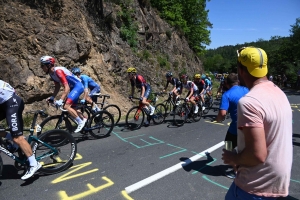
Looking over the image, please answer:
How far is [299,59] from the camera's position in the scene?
118 feet

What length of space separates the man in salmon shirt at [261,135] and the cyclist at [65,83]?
4.31 metres

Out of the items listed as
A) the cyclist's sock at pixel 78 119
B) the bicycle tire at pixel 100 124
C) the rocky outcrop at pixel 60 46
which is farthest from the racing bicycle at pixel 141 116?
the rocky outcrop at pixel 60 46

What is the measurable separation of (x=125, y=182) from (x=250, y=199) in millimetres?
2505

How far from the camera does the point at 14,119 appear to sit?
348cm

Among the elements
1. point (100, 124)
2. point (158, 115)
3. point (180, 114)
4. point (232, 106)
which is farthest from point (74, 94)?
point (180, 114)

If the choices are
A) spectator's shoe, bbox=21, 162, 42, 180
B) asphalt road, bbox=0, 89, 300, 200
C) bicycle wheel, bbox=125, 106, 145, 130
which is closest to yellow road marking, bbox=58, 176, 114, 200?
asphalt road, bbox=0, 89, 300, 200

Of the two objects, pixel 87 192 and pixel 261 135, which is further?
pixel 87 192

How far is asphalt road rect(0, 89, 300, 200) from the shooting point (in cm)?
344

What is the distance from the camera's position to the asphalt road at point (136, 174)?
344 cm

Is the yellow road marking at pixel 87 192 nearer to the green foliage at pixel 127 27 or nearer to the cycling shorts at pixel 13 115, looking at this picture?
the cycling shorts at pixel 13 115

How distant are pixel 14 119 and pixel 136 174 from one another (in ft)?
7.31

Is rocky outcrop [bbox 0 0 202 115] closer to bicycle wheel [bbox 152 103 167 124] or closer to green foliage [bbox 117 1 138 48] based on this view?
green foliage [bbox 117 1 138 48]

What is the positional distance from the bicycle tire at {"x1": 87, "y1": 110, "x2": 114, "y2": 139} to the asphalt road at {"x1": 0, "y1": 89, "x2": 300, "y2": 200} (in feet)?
0.73

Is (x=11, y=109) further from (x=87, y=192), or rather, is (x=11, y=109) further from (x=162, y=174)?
(x=162, y=174)
